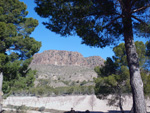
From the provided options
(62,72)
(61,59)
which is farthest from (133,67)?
(61,59)

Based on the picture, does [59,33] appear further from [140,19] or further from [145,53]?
[145,53]

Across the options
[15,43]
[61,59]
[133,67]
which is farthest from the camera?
[61,59]

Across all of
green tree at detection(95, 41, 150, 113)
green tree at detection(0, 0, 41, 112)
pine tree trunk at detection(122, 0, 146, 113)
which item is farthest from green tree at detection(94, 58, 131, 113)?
pine tree trunk at detection(122, 0, 146, 113)

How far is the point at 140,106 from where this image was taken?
5629mm

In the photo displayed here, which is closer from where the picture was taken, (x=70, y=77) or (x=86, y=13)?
(x=86, y=13)

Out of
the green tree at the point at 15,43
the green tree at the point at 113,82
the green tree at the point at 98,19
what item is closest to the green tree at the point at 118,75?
the green tree at the point at 113,82

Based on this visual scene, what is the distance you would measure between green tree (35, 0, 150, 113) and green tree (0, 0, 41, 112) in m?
4.30

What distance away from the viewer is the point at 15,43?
38.8 feet

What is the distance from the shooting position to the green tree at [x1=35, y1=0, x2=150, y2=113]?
6742 mm

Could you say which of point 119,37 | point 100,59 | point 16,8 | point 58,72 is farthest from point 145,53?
point 100,59

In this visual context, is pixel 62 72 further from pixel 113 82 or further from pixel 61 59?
pixel 113 82

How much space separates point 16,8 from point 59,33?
6448mm

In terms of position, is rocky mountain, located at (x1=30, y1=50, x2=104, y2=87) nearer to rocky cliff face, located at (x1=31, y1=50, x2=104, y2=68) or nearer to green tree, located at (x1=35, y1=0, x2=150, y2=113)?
rocky cliff face, located at (x1=31, y1=50, x2=104, y2=68)

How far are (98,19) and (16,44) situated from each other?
21.6 feet
